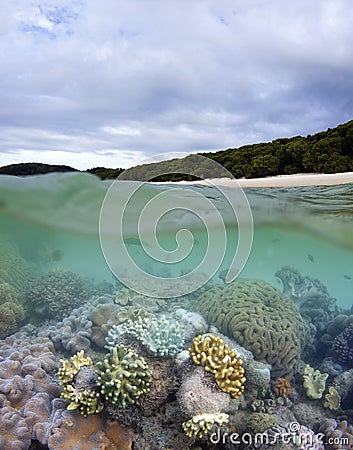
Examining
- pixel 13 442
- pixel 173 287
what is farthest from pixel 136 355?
pixel 173 287

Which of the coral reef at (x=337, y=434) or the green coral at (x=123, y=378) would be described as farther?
the coral reef at (x=337, y=434)

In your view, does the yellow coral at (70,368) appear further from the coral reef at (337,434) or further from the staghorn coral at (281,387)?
the coral reef at (337,434)

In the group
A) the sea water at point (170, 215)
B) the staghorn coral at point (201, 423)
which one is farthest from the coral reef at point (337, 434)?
the sea water at point (170, 215)

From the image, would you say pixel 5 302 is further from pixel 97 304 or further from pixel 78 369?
pixel 78 369

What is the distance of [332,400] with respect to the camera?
6711 millimetres

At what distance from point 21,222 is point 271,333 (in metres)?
9.77

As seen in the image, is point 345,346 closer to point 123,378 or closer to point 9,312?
point 123,378

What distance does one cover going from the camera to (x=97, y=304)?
26.2 ft

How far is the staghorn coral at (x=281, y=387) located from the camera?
21.3 feet

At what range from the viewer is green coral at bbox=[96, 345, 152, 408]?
16.3 ft

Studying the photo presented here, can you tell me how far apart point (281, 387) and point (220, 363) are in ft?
6.83

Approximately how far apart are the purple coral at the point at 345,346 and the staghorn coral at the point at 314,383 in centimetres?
114

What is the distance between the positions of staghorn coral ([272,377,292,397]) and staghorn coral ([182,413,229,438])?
6.48 feet

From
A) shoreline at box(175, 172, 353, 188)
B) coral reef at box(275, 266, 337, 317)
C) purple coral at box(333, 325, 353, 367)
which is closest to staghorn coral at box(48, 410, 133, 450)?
purple coral at box(333, 325, 353, 367)
